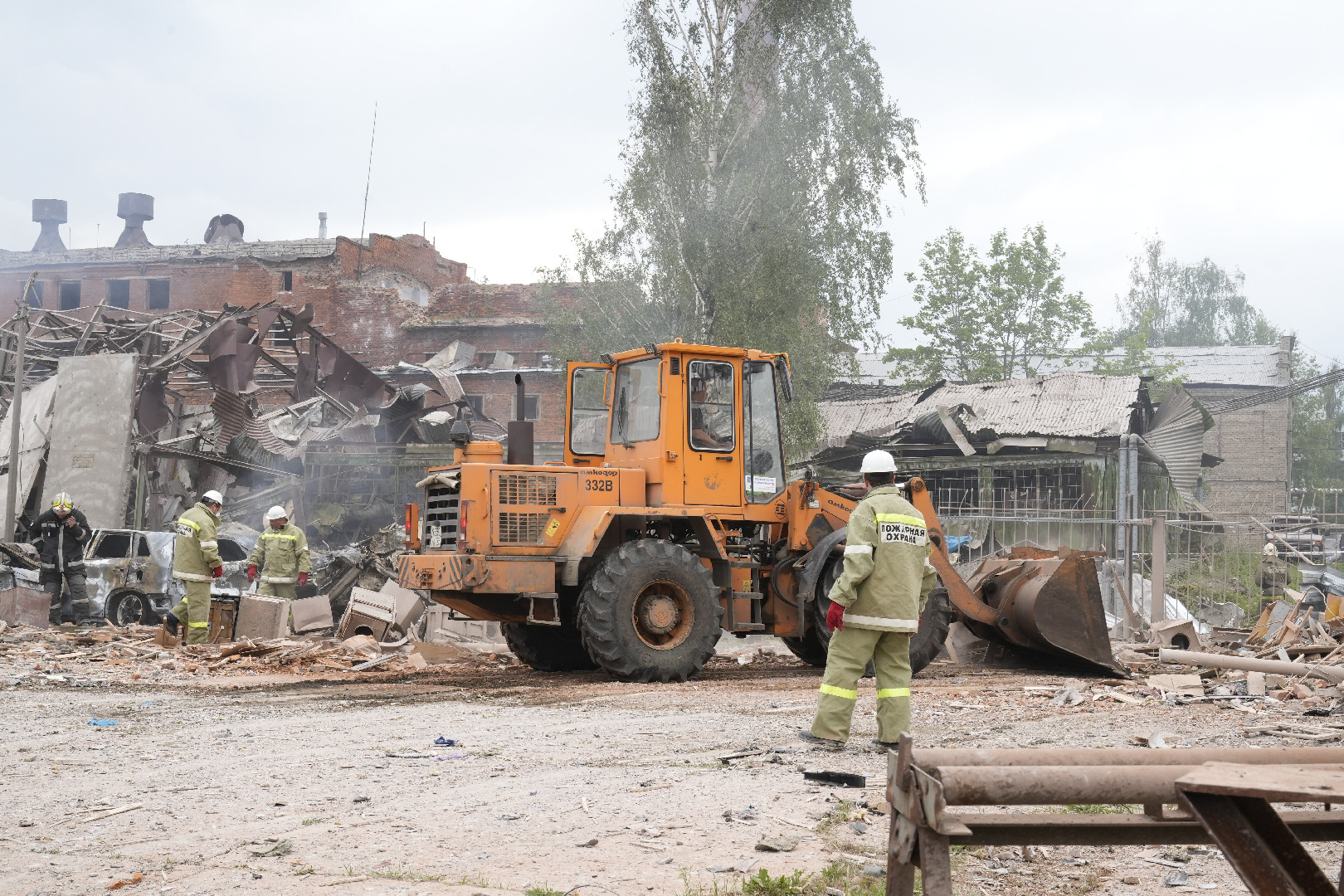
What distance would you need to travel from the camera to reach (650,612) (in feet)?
33.6

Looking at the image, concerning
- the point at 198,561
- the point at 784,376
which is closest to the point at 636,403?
the point at 784,376

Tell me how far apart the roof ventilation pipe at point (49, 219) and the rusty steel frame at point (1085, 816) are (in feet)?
174

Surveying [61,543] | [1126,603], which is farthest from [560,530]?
[61,543]

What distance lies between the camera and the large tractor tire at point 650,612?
10008mm

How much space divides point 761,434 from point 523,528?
2.27 m

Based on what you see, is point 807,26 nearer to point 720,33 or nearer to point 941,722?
point 720,33

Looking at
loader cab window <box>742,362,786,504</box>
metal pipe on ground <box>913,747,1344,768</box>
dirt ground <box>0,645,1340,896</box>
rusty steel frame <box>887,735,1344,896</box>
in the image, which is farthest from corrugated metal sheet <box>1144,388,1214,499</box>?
rusty steel frame <box>887,735,1344,896</box>

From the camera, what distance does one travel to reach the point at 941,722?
314 inches

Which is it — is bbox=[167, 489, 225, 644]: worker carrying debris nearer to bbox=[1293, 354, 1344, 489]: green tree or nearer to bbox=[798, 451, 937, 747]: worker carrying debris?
bbox=[798, 451, 937, 747]: worker carrying debris

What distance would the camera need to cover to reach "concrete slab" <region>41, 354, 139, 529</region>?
782 inches

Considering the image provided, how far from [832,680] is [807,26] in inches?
766

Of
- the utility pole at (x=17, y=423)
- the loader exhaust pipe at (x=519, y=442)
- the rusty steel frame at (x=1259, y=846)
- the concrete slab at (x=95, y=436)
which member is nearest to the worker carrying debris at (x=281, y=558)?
the loader exhaust pipe at (x=519, y=442)

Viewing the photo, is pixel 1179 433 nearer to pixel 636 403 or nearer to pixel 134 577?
pixel 636 403

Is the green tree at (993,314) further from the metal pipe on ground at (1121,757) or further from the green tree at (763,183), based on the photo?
the metal pipe on ground at (1121,757)
